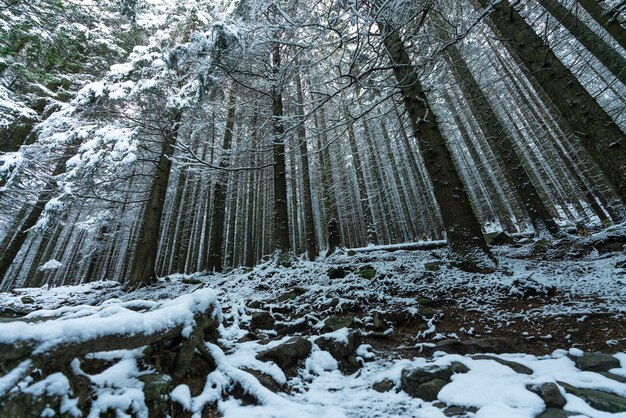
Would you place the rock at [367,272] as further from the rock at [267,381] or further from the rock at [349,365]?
the rock at [267,381]

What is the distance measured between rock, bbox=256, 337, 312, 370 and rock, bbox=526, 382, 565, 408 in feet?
7.16

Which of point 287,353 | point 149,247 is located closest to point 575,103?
point 287,353

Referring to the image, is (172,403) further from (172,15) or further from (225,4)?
(172,15)

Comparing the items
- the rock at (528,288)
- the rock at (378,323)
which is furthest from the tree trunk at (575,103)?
the rock at (378,323)

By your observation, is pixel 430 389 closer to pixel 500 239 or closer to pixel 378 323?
pixel 378 323

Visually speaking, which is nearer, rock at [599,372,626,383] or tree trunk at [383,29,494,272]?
rock at [599,372,626,383]

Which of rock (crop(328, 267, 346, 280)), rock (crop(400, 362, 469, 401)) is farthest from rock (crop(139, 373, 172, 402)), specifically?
rock (crop(328, 267, 346, 280))

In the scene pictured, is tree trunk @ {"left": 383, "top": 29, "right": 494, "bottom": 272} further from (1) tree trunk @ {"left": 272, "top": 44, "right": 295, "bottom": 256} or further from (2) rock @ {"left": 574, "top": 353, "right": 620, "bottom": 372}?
(1) tree trunk @ {"left": 272, "top": 44, "right": 295, "bottom": 256}

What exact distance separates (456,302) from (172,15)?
1240 centimetres

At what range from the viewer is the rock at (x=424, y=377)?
8.11 feet

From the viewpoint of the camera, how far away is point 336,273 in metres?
6.32

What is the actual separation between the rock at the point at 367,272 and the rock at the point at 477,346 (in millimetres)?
2590

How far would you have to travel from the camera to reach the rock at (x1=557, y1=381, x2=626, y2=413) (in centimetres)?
188

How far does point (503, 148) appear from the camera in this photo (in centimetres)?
812
